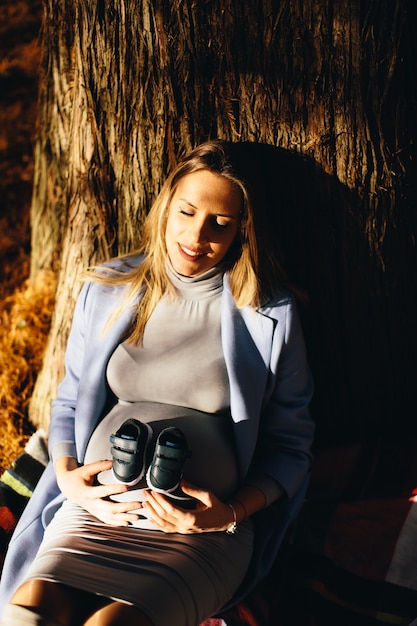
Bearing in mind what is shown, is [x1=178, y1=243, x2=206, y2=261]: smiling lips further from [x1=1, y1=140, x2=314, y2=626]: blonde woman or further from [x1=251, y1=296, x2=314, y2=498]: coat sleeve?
[x1=251, y1=296, x2=314, y2=498]: coat sleeve

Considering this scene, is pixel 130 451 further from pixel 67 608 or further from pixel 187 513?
pixel 67 608

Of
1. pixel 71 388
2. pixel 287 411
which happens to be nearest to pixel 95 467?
pixel 71 388

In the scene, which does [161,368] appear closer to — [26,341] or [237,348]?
[237,348]

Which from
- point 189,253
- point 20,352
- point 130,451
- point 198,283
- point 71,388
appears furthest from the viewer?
point 20,352

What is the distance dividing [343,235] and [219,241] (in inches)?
25.9

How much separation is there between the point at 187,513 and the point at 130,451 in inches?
11.8

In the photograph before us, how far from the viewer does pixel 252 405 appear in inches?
103

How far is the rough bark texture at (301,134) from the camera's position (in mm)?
2660

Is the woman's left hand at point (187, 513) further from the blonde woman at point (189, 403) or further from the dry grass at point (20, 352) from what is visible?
the dry grass at point (20, 352)

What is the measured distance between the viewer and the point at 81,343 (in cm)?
284

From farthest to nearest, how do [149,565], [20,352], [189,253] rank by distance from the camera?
[20,352] → [189,253] → [149,565]

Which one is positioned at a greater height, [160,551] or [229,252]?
[229,252]

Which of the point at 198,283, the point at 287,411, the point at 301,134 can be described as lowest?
the point at 287,411

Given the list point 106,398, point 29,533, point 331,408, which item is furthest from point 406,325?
point 29,533
